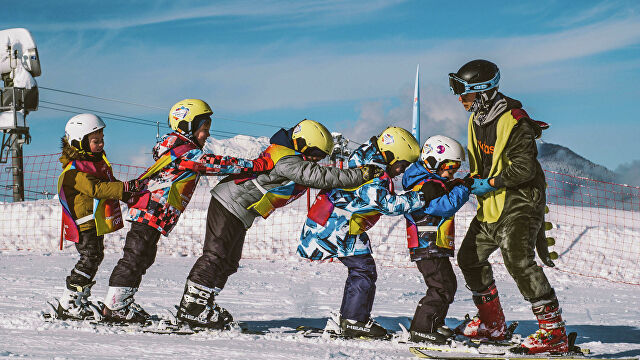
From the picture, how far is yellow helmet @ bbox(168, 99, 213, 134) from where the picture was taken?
18.1ft

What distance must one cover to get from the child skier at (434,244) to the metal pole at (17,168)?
1730 cm

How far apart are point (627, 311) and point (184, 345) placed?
5.62 metres

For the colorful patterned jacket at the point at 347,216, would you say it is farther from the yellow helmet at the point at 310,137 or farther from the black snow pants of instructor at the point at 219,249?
the black snow pants of instructor at the point at 219,249

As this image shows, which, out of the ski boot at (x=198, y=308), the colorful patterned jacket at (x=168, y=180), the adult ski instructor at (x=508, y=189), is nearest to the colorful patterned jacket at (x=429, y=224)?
the adult ski instructor at (x=508, y=189)

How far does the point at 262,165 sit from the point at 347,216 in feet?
2.54

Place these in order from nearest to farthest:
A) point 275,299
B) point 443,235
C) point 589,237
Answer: point 443,235 → point 275,299 → point 589,237

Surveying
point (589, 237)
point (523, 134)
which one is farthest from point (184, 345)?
point (589, 237)

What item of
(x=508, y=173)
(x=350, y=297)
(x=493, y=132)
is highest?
(x=493, y=132)

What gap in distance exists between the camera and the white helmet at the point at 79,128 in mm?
5555

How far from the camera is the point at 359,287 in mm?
5051

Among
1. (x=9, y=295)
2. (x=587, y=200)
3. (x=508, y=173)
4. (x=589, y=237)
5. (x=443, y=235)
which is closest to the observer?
(x=508, y=173)

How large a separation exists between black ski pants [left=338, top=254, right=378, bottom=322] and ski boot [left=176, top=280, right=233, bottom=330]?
1.07 metres

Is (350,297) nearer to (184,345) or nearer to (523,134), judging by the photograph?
(184,345)

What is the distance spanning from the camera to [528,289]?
4.73 metres
